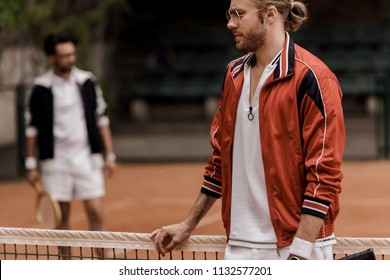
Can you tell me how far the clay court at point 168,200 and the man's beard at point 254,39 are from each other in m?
6.64

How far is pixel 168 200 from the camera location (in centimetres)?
1414

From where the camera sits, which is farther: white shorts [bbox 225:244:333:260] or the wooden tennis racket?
the wooden tennis racket

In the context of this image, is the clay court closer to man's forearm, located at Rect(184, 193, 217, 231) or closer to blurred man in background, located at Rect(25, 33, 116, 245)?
blurred man in background, located at Rect(25, 33, 116, 245)

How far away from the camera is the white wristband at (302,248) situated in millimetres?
3449

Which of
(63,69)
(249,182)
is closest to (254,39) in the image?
(249,182)

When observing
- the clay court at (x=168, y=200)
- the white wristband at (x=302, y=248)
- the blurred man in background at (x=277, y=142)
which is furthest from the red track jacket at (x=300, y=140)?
the clay court at (x=168, y=200)

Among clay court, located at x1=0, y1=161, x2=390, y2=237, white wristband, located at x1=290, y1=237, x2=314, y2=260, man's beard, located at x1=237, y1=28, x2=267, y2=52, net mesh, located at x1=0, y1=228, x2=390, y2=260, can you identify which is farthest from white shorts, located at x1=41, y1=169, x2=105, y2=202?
white wristband, located at x1=290, y1=237, x2=314, y2=260

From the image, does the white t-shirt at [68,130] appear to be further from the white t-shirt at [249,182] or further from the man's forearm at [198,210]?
the white t-shirt at [249,182]

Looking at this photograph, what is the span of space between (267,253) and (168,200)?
1050 centimetres

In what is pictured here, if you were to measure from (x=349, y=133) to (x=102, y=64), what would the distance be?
7427 mm

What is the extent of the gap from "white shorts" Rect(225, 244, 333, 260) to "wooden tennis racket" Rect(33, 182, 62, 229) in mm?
4012

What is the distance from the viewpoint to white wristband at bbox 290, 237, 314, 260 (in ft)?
11.3
